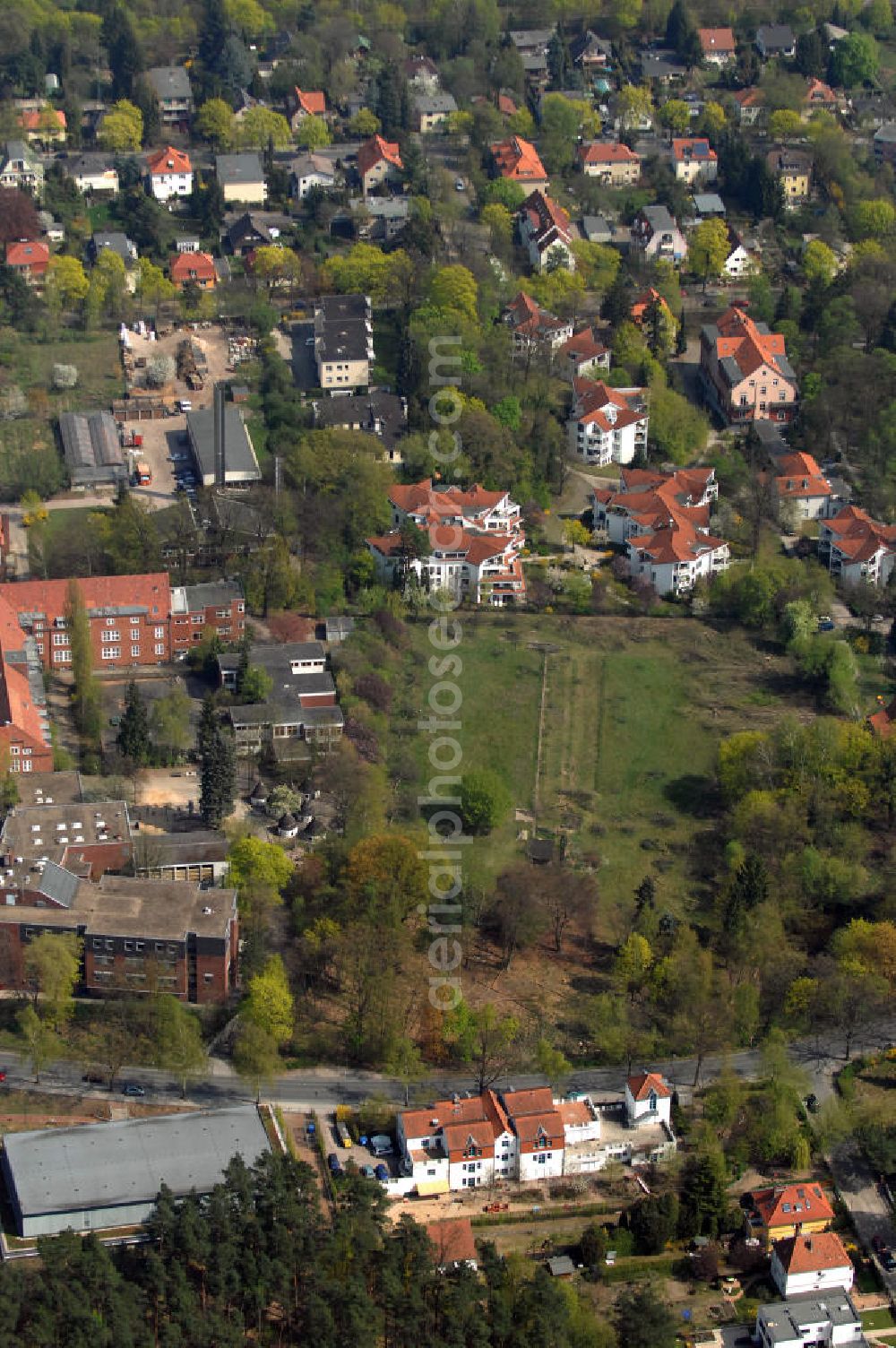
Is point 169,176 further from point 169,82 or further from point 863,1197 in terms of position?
point 863,1197

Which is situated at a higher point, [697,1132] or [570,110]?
[570,110]

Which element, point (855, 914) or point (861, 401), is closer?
point (855, 914)

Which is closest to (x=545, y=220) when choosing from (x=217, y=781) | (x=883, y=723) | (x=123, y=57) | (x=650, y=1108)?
(x=123, y=57)

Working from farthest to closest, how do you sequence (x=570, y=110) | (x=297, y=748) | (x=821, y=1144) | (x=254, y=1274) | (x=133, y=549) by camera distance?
(x=570, y=110) < (x=133, y=549) < (x=297, y=748) < (x=821, y=1144) < (x=254, y=1274)

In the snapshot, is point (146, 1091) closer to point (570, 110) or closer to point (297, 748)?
point (297, 748)

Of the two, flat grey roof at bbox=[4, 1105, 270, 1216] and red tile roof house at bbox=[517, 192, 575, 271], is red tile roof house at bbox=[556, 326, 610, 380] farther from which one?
flat grey roof at bbox=[4, 1105, 270, 1216]

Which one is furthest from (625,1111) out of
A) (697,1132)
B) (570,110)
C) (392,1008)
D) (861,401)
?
(570,110)

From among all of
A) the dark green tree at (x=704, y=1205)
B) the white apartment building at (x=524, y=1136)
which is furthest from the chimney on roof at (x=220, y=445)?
the dark green tree at (x=704, y=1205)
